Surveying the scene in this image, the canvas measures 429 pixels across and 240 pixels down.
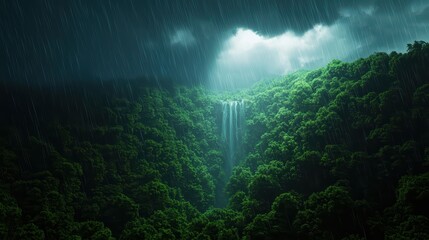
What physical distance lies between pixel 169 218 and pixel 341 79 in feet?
90.2

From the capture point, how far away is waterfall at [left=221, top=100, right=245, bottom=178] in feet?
166

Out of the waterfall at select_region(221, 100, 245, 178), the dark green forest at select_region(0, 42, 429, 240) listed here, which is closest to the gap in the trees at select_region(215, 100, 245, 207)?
the waterfall at select_region(221, 100, 245, 178)

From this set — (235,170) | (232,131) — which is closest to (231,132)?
(232,131)

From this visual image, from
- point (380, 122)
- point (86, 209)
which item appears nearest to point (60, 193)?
point (86, 209)

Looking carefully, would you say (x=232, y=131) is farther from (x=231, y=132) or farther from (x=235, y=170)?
(x=235, y=170)

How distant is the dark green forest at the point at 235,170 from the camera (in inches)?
942

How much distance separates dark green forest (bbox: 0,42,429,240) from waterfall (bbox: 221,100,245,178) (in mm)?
3432

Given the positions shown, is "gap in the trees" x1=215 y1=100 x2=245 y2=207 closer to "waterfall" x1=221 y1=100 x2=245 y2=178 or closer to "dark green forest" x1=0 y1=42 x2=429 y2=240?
"waterfall" x1=221 y1=100 x2=245 y2=178

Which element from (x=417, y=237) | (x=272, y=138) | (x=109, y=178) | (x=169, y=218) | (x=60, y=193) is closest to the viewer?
(x=417, y=237)

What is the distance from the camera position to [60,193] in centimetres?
2823

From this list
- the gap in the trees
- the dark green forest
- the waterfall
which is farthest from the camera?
the waterfall

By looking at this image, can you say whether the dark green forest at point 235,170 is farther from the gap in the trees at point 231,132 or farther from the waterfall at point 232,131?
the waterfall at point 232,131

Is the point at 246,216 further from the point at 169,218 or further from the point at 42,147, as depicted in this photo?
the point at 42,147

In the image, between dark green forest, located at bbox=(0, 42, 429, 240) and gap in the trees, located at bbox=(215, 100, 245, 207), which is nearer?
→ dark green forest, located at bbox=(0, 42, 429, 240)
